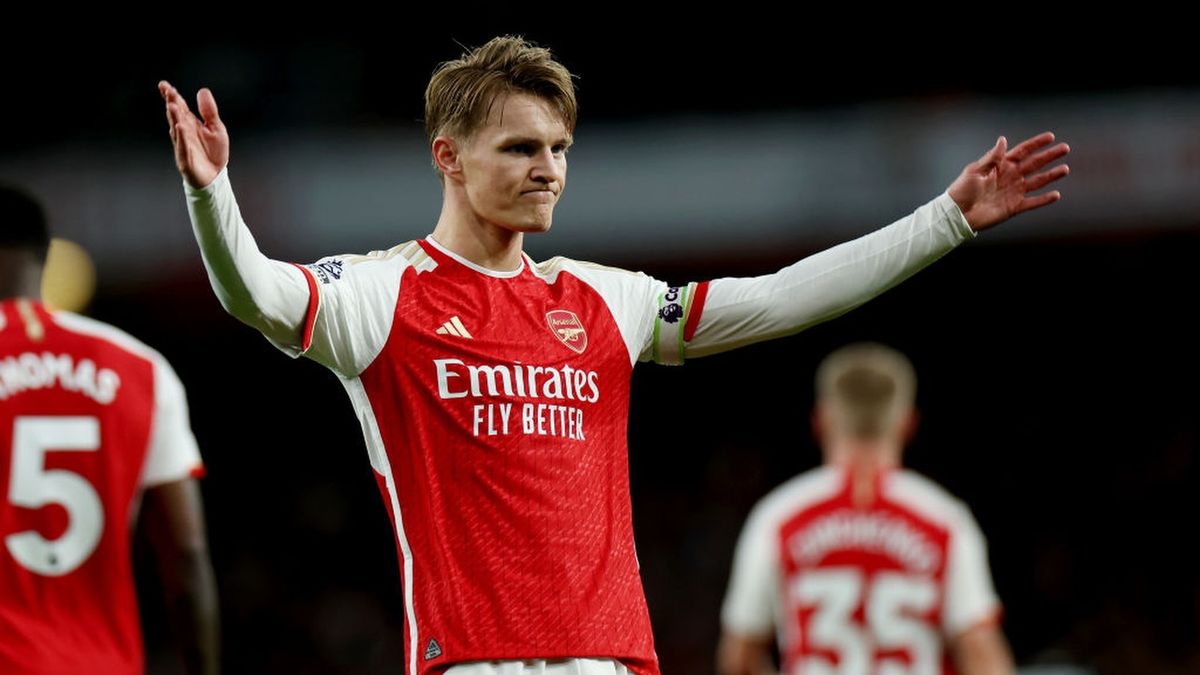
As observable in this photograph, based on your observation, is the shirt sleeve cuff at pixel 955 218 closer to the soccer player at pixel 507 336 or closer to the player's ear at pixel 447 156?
the soccer player at pixel 507 336

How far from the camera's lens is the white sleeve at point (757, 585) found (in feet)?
18.5

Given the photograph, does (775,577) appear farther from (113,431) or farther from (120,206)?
(120,206)

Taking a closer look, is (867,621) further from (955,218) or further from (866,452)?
(955,218)

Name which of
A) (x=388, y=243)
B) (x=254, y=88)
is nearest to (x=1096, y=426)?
(x=388, y=243)

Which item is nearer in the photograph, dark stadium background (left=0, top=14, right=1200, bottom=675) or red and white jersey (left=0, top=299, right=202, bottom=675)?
red and white jersey (left=0, top=299, right=202, bottom=675)

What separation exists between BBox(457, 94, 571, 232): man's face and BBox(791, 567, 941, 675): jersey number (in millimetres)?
2126

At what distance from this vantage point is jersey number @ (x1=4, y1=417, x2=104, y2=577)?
4.10 meters

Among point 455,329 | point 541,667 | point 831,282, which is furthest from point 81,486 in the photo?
point 831,282

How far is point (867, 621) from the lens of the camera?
5410 millimetres

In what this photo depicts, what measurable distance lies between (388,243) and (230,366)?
15.8ft

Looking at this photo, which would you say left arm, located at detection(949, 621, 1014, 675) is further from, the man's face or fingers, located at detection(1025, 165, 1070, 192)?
the man's face

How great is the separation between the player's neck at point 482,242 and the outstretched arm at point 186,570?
1.02 m

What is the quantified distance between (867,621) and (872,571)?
0.16 meters

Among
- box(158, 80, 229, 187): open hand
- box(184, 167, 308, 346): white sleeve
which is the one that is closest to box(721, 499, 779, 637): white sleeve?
box(184, 167, 308, 346): white sleeve
